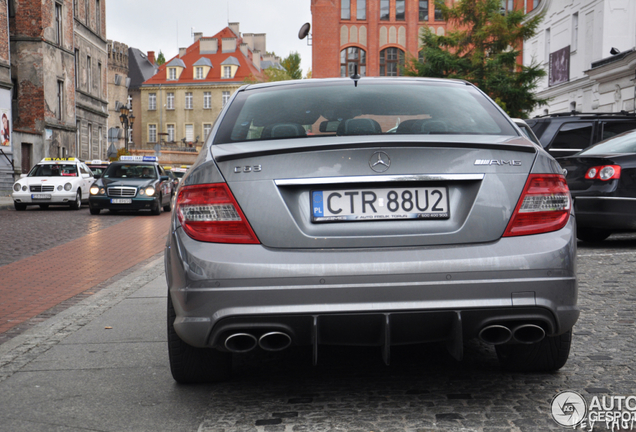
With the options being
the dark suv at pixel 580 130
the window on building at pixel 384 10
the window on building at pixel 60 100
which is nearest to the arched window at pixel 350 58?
the window on building at pixel 384 10

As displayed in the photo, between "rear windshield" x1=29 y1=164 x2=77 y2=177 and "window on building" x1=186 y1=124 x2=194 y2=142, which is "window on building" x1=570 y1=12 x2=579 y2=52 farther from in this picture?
"window on building" x1=186 y1=124 x2=194 y2=142

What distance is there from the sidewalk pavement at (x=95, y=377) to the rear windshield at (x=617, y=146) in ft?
21.1

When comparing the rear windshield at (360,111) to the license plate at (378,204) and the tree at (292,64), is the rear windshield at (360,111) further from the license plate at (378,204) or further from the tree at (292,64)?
the tree at (292,64)

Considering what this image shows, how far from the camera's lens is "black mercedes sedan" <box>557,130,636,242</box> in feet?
30.7

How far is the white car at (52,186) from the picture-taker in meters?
24.2

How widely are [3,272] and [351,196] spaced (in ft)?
23.1

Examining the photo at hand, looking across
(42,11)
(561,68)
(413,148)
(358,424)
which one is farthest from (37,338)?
(42,11)

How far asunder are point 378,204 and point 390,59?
5238 cm

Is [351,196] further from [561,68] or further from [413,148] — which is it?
[561,68]

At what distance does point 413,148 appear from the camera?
3.34m

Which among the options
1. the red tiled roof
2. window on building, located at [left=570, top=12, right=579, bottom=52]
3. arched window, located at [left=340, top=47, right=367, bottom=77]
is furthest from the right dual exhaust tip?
the red tiled roof

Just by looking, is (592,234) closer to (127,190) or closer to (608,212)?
(608,212)

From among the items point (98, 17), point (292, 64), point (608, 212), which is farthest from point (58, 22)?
point (608, 212)

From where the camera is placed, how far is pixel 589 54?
33.7 m
